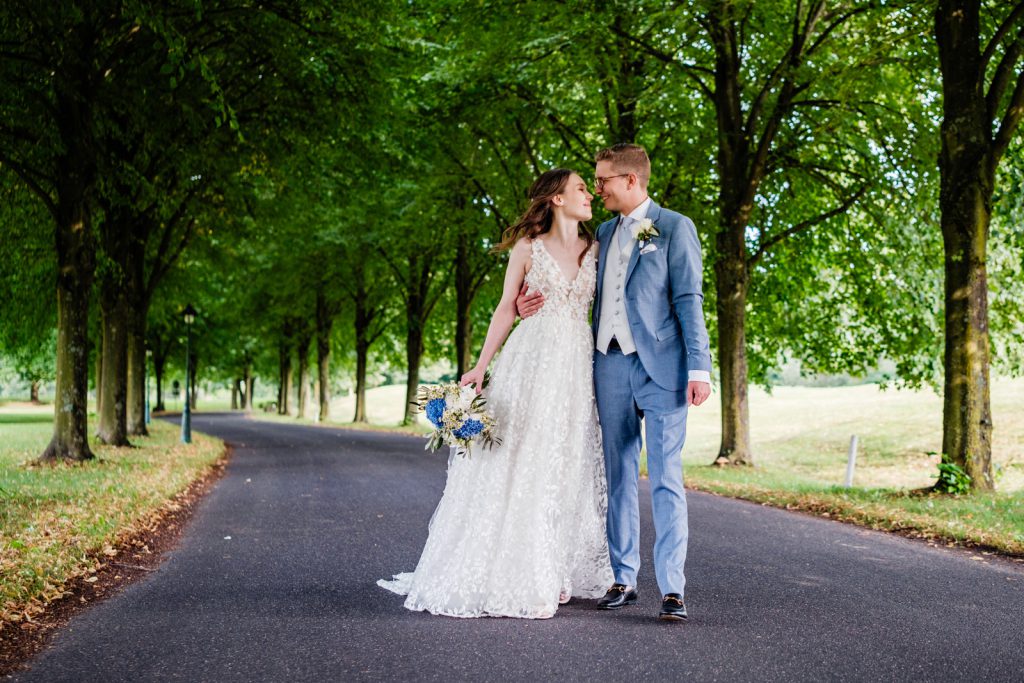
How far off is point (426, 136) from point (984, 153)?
35.9ft

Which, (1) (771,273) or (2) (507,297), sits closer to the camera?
(2) (507,297)

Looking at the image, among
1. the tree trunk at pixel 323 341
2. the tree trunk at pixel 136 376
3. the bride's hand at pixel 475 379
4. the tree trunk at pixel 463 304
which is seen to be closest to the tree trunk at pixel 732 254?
the bride's hand at pixel 475 379

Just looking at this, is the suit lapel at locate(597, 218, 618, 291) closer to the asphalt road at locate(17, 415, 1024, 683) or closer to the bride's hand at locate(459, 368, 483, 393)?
the bride's hand at locate(459, 368, 483, 393)

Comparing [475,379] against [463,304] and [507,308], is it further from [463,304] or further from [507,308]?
[463,304]

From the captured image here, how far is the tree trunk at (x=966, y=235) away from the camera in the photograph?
31.0ft

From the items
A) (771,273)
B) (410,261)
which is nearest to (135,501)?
(771,273)

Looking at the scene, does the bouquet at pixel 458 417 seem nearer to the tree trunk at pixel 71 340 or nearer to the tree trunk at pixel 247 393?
the tree trunk at pixel 71 340

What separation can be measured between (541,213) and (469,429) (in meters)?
1.33

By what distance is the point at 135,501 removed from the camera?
29.0 feet

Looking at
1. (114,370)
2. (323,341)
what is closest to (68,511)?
(114,370)

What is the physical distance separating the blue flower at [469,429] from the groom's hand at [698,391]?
1.20 metres

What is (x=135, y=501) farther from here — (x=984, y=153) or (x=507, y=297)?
(x=984, y=153)

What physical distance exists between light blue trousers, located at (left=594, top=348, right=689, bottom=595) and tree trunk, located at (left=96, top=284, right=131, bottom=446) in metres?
14.8

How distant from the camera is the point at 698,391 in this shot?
14.0 ft
